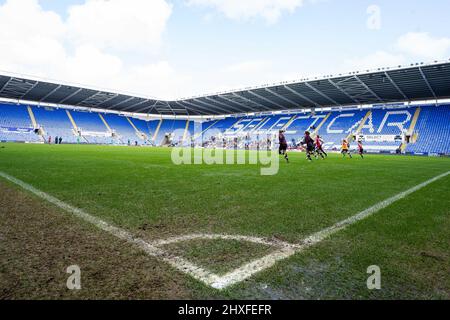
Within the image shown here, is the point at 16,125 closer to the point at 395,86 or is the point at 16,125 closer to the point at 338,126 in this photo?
the point at 338,126

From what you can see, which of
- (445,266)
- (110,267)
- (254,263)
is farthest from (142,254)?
(445,266)

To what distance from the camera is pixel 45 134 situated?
160 feet

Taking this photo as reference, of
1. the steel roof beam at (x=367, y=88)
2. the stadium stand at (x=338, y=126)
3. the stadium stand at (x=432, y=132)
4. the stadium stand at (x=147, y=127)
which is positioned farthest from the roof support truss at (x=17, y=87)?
the stadium stand at (x=432, y=132)

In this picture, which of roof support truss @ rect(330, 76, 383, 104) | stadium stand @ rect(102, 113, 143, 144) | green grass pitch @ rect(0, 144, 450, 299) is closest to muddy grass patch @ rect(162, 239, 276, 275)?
green grass pitch @ rect(0, 144, 450, 299)

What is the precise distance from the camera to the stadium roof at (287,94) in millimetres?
31375

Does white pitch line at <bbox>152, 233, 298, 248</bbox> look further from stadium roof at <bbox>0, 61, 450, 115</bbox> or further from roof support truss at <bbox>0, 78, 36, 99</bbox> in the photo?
roof support truss at <bbox>0, 78, 36, 99</bbox>

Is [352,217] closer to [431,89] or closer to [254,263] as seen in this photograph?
[254,263]

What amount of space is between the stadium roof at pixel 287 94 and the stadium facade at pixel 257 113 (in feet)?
0.38

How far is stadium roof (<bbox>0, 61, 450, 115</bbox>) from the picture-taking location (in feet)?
103

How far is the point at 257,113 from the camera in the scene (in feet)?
192

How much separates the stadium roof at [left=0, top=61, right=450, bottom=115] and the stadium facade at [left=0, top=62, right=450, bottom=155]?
116 millimetres

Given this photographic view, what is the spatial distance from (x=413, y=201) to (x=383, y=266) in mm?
3582

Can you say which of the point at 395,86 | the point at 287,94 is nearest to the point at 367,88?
the point at 395,86

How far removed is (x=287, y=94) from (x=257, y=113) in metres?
16.8
